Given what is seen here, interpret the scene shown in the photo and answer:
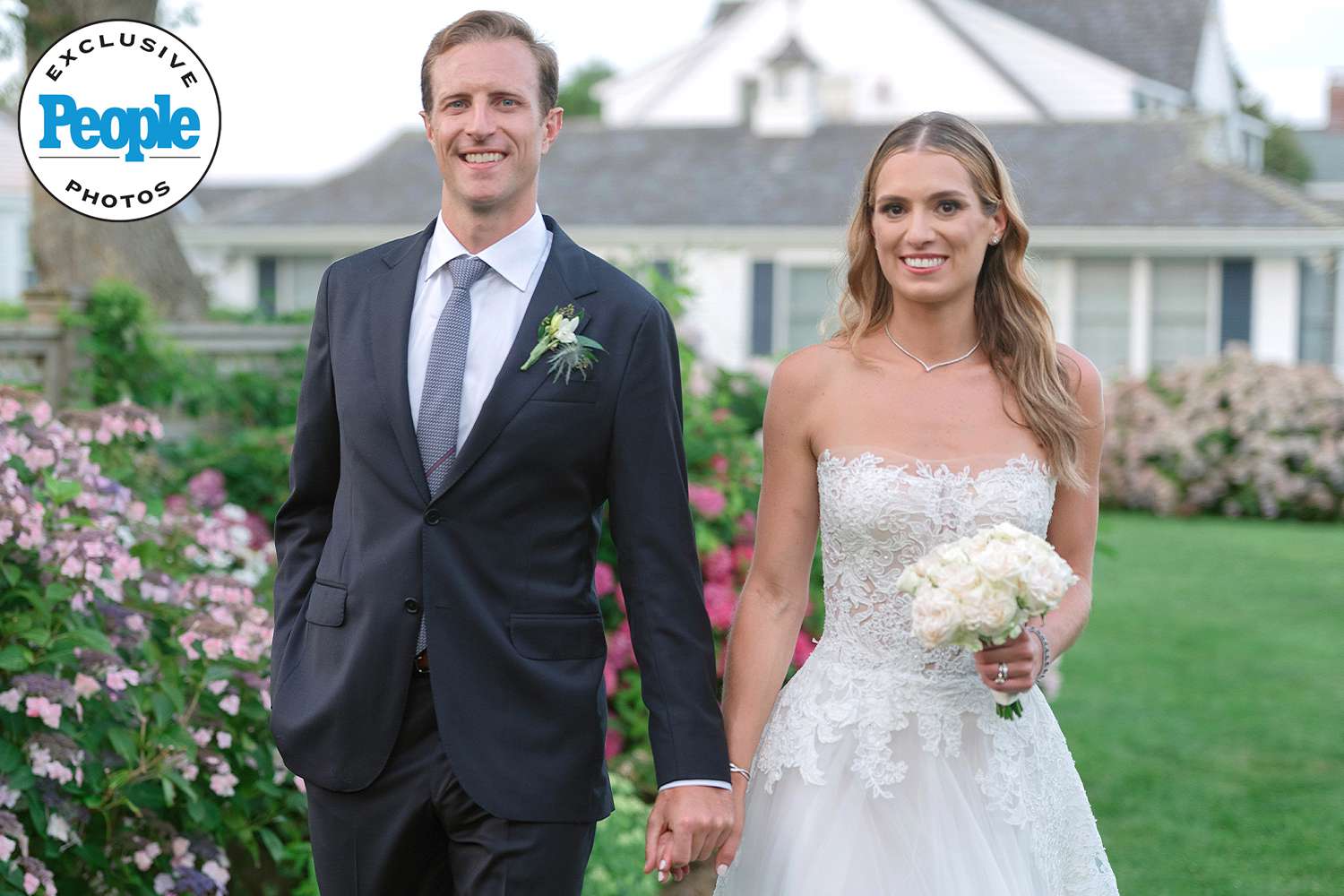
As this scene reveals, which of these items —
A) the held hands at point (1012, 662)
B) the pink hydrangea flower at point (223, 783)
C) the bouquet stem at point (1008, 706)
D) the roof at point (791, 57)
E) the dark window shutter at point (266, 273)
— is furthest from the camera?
the dark window shutter at point (266, 273)

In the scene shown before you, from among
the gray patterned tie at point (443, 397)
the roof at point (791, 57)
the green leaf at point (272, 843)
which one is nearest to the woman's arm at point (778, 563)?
the gray patterned tie at point (443, 397)

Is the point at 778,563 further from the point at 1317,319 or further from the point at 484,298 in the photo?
the point at 1317,319

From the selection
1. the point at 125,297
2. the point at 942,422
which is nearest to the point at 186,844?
the point at 942,422

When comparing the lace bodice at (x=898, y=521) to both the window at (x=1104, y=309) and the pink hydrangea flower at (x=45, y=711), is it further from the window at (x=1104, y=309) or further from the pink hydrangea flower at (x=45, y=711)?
the window at (x=1104, y=309)

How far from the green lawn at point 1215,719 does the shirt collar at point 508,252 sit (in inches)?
167

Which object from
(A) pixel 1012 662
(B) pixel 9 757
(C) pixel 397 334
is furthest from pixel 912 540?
(B) pixel 9 757

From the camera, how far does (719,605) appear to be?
5859 millimetres

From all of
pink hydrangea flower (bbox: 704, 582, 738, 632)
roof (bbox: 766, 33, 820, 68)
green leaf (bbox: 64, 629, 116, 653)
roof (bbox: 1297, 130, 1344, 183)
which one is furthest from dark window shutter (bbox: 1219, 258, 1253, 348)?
roof (bbox: 1297, 130, 1344, 183)

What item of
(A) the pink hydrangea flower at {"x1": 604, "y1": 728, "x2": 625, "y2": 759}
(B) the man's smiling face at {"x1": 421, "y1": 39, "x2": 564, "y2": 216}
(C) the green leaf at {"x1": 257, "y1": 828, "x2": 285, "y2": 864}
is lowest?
(A) the pink hydrangea flower at {"x1": 604, "y1": 728, "x2": 625, "y2": 759}

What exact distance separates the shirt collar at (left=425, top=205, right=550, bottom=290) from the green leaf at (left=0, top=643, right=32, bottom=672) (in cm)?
157

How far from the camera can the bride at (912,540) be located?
10.8 feet

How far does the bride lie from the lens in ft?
10.8

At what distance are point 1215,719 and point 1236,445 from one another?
34.7 ft

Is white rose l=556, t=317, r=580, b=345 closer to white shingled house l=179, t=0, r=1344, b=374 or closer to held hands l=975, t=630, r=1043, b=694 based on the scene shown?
held hands l=975, t=630, r=1043, b=694
